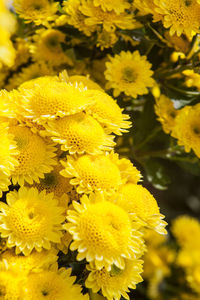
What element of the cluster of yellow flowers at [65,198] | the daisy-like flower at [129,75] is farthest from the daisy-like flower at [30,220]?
the daisy-like flower at [129,75]

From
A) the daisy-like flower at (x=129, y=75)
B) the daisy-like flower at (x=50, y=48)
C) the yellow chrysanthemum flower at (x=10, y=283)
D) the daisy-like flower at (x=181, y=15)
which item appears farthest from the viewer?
the daisy-like flower at (x=50, y=48)

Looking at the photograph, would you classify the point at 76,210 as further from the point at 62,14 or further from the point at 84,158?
the point at 62,14

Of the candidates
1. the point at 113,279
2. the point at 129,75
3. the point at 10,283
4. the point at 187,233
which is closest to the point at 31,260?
the point at 10,283

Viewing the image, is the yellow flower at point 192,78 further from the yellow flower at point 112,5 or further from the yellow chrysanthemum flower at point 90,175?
the yellow chrysanthemum flower at point 90,175

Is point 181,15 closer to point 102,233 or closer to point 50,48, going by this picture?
point 50,48

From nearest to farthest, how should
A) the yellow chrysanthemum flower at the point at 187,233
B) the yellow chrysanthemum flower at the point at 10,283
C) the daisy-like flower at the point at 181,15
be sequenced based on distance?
the yellow chrysanthemum flower at the point at 10,283 < the daisy-like flower at the point at 181,15 < the yellow chrysanthemum flower at the point at 187,233

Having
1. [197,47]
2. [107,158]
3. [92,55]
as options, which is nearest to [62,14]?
[92,55]
